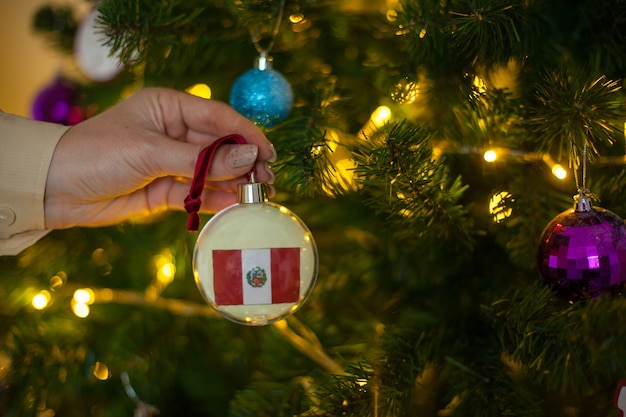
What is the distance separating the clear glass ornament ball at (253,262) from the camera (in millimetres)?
593

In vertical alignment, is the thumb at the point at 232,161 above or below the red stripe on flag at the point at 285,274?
above

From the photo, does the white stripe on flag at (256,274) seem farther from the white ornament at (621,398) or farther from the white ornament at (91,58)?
the white ornament at (91,58)

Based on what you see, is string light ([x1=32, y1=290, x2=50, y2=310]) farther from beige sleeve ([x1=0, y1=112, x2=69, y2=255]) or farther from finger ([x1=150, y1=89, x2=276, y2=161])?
finger ([x1=150, y1=89, x2=276, y2=161])

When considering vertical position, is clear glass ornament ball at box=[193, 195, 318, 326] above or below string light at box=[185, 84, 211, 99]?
below

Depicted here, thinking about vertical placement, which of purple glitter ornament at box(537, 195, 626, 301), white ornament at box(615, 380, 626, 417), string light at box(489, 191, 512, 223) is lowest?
white ornament at box(615, 380, 626, 417)

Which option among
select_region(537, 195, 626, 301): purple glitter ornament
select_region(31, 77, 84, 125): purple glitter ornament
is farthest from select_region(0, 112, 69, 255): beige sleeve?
select_region(537, 195, 626, 301): purple glitter ornament

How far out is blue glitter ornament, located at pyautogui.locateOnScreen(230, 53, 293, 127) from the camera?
694 millimetres

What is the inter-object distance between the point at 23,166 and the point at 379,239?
0.45 meters

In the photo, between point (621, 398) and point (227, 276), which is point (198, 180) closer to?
point (227, 276)

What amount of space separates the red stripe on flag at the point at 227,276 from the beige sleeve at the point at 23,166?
27cm

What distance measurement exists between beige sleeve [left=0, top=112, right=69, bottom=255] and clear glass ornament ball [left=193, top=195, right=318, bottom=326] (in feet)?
0.81

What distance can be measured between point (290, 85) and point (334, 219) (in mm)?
199

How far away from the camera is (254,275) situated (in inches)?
23.4

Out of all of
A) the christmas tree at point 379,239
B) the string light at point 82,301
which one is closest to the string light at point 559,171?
the christmas tree at point 379,239
